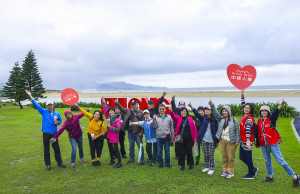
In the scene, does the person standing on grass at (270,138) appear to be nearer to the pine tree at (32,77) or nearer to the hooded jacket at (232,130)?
the hooded jacket at (232,130)

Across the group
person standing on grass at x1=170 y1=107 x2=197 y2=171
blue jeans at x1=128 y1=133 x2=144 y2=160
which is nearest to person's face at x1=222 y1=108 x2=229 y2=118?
person standing on grass at x1=170 y1=107 x2=197 y2=171

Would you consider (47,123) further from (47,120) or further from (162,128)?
(162,128)

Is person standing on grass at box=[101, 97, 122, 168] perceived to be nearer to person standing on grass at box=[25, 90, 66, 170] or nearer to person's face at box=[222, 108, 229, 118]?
person standing on grass at box=[25, 90, 66, 170]

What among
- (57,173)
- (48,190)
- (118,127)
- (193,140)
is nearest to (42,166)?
(57,173)

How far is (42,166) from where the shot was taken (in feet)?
23.2

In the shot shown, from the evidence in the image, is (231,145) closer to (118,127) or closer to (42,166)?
(118,127)

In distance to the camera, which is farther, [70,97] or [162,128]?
[70,97]

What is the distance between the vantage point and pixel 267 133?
5.24m

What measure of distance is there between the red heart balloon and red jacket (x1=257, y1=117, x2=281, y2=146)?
1.57m

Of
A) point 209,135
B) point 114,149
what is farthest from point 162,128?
point 114,149

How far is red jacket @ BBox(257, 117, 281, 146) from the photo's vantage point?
5.20 metres

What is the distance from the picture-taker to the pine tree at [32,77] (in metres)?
34.6

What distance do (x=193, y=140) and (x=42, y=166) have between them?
447 centimetres

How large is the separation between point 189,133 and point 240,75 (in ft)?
7.30
